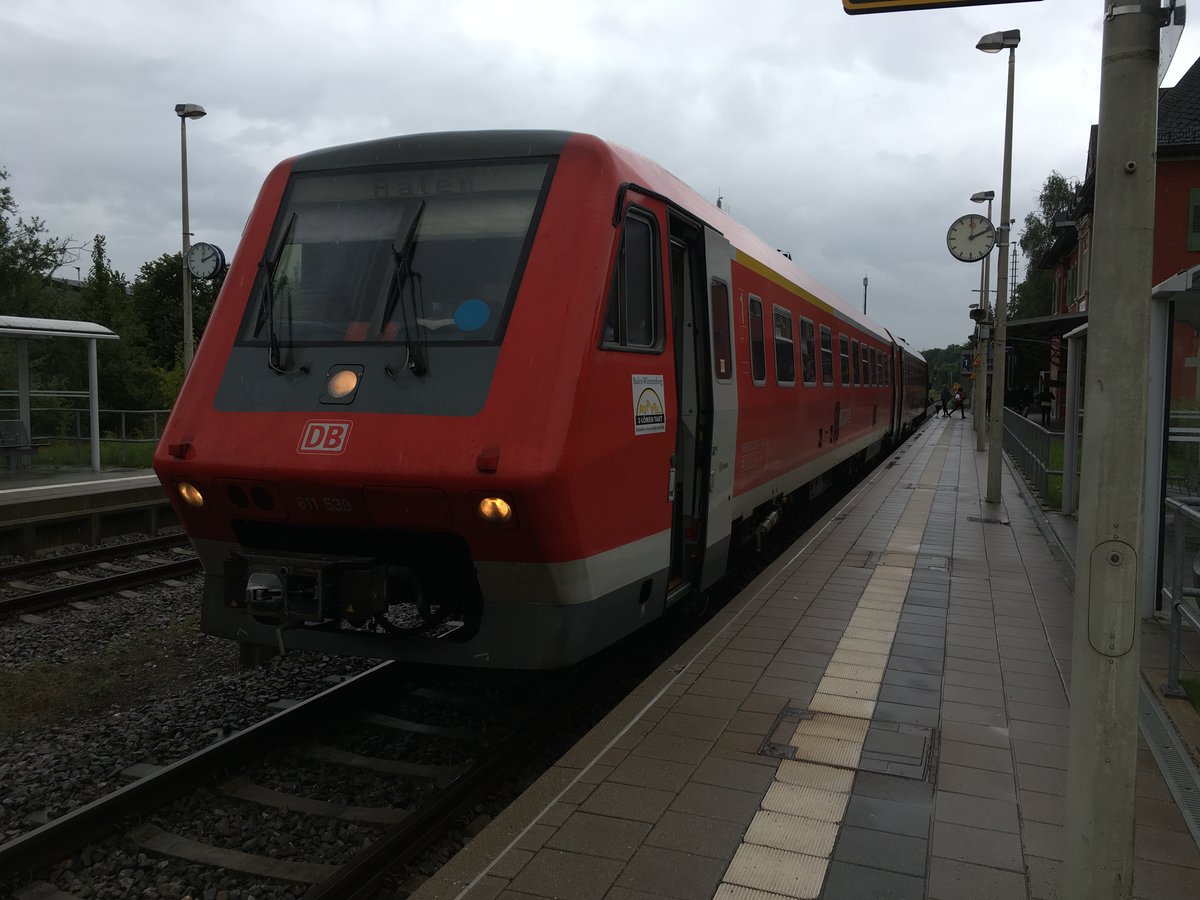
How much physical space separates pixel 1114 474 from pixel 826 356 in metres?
9.95

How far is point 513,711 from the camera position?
586 centimetres

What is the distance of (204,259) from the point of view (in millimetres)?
20609

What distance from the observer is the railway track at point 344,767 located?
13.3 ft

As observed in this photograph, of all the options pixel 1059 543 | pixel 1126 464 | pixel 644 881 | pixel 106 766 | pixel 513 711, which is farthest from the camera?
pixel 1059 543

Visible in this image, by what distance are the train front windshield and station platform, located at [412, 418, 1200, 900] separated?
2.19 m

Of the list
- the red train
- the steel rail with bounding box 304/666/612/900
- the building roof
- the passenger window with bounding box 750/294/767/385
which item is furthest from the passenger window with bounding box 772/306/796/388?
the building roof

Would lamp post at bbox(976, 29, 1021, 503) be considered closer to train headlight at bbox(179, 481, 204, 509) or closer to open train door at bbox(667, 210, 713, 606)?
open train door at bbox(667, 210, 713, 606)

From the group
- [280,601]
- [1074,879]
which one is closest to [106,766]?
[280,601]

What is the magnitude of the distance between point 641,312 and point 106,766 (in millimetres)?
3693

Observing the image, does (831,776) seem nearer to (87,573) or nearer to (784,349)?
(784,349)

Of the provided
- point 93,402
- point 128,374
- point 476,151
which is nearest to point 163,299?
point 128,374

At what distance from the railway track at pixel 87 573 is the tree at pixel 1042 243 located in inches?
1908

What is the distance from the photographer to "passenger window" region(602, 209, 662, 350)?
5.09 m

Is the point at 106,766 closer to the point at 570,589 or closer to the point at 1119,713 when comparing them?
the point at 570,589
